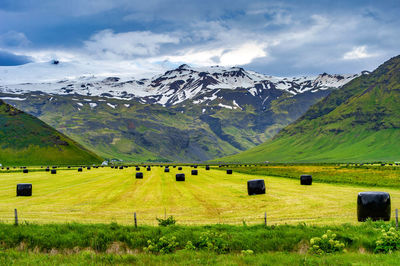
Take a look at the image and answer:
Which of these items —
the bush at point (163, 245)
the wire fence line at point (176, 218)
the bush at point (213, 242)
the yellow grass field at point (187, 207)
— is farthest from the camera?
the yellow grass field at point (187, 207)

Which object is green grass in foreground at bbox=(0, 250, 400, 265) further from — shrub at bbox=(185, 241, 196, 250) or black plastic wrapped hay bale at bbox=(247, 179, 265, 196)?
black plastic wrapped hay bale at bbox=(247, 179, 265, 196)

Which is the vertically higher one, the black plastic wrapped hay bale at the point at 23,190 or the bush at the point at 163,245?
the black plastic wrapped hay bale at the point at 23,190

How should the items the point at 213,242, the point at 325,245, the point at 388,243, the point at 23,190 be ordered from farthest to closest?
the point at 23,190, the point at 213,242, the point at 325,245, the point at 388,243

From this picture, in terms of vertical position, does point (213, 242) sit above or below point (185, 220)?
above

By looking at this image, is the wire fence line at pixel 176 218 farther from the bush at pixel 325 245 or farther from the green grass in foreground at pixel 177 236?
the bush at pixel 325 245

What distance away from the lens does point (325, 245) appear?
63.3ft

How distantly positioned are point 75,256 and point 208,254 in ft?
22.8

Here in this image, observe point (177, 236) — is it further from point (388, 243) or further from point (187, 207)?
point (187, 207)

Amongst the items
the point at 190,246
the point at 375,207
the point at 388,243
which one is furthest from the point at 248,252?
the point at 375,207

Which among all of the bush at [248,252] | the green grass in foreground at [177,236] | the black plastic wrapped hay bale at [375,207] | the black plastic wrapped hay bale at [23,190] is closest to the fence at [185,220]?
the black plastic wrapped hay bale at [375,207]

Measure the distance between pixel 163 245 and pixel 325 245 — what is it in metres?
8.86

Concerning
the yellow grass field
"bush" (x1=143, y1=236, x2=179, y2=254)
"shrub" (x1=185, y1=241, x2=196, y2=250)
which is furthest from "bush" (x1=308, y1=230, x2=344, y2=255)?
"bush" (x1=143, y1=236, x2=179, y2=254)

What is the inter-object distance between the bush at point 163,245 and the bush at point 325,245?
7.40m

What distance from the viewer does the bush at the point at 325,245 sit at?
62.1 ft
